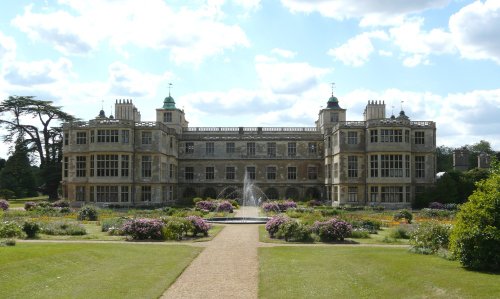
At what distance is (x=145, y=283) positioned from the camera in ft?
43.9

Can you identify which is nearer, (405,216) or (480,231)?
(480,231)

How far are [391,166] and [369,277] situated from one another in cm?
3294

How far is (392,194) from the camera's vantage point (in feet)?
149

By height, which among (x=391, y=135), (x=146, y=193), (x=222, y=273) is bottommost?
(x=222, y=273)

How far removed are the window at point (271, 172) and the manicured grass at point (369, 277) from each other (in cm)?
3837

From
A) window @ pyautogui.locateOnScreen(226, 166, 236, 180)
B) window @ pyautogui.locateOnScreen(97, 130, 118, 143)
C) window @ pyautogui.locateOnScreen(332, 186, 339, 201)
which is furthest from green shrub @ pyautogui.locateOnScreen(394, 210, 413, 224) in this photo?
window @ pyautogui.locateOnScreen(226, 166, 236, 180)

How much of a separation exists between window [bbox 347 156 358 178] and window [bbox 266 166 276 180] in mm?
11480

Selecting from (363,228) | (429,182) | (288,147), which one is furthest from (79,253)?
(288,147)

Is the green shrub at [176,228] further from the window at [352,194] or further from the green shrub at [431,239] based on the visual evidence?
the window at [352,194]

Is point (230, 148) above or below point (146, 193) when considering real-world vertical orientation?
above

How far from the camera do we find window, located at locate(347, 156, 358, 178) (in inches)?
1842

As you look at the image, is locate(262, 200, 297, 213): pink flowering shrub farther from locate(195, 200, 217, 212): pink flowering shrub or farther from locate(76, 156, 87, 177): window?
locate(76, 156, 87, 177): window

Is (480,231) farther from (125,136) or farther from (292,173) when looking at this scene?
(292,173)

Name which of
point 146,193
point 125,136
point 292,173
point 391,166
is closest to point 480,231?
point 391,166
